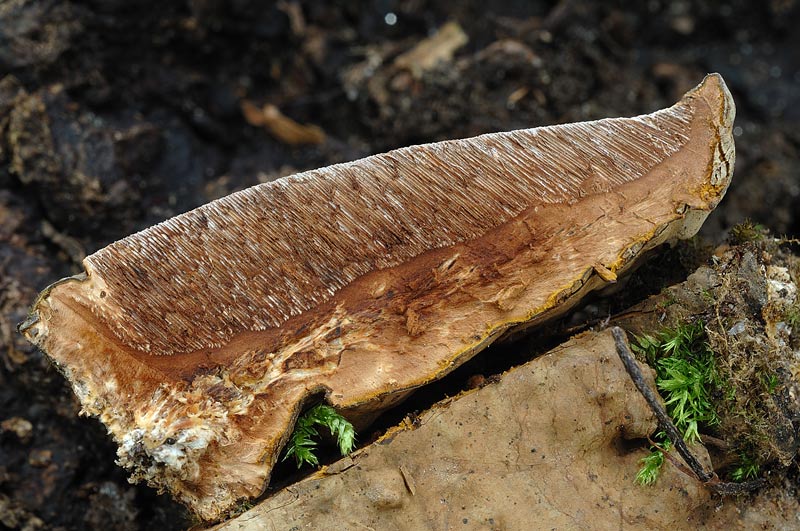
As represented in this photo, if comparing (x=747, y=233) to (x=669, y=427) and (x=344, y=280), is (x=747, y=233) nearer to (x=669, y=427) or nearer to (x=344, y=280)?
(x=669, y=427)

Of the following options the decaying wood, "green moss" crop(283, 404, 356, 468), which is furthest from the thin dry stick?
"green moss" crop(283, 404, 356, 468)

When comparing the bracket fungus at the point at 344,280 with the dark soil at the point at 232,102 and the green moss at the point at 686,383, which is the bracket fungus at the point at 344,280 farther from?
the dark soil at the point at 232,102

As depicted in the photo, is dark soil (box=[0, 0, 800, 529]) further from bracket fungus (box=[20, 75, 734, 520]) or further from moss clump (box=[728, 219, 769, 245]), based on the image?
moss clump (box=[728, 219, 769, 245])

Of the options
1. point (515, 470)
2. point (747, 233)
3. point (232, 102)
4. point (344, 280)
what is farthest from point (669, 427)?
point (232, 102)

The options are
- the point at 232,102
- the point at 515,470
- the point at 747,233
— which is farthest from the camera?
the point at 232,102

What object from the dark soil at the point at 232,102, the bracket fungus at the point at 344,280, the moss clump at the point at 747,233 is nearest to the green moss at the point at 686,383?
the bracket fungus at the point at 344,280

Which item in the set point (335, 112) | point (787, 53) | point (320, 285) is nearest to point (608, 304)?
point (320, 285)

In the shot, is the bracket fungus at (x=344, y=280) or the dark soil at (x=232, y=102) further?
the dark soil at (x=232, y=102)
